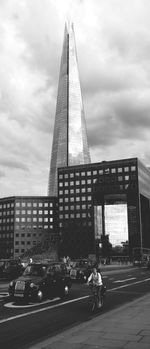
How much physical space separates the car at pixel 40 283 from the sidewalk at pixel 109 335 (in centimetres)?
613

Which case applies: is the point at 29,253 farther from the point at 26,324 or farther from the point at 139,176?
the point at 26,324

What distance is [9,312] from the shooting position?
15.5 metres

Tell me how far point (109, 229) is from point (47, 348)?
15798 centimetres

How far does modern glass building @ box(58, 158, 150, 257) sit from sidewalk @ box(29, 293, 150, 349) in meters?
138

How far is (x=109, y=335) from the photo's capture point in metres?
9.45

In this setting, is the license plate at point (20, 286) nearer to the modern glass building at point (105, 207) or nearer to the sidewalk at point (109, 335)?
the sidewalk at point (109, 335)

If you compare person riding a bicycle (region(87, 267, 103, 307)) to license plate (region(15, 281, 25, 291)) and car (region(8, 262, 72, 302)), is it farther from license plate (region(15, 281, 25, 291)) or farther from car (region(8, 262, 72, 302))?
license plate (region(15, 281, 25, 291))

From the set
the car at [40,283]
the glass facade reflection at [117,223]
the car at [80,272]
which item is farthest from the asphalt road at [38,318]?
the glass facade reflection at [117,223]

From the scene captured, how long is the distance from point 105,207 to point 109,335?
155282 millimetres

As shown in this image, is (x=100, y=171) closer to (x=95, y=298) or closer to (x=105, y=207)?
(x=105, y=207)

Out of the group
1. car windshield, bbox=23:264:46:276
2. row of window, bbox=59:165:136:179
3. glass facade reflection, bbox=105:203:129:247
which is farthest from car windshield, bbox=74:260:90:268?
row of window, bbox=59:165:136:179

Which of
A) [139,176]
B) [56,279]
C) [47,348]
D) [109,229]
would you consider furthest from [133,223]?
[47,348]

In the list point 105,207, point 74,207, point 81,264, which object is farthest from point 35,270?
point 74,207

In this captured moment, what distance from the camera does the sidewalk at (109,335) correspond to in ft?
27.5
